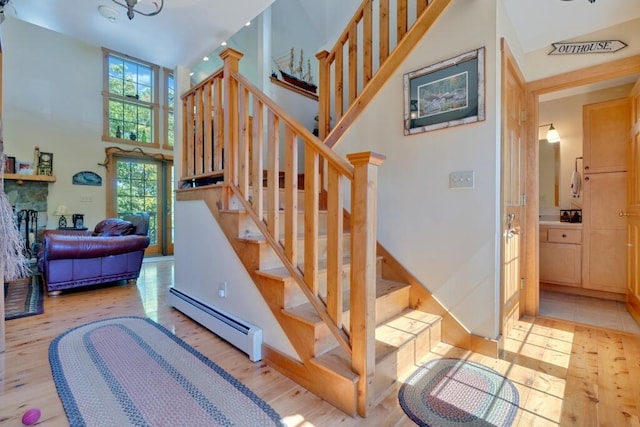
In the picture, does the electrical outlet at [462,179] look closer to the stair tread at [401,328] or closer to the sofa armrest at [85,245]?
the stair tread at [401,328]

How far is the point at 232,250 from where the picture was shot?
7.27 feet

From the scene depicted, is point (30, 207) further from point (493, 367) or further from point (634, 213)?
point (634, 213)

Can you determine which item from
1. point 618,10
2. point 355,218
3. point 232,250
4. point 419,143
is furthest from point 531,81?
point 232,250

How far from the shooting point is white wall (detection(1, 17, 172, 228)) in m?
4.99

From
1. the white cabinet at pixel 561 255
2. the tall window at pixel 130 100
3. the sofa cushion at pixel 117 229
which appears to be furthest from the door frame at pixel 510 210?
the tall window at pixel 130 100

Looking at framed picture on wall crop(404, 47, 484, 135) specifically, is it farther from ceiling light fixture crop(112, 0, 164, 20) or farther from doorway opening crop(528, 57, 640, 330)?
ceiling light fixture crop(112, 0, 164, 20)

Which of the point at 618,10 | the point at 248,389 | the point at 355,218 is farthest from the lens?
the point at 618,10

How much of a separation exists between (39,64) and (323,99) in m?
5.50

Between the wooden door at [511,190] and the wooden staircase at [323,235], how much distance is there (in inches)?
23.2

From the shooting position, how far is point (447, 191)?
2195 millimetres

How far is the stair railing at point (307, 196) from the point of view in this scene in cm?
142

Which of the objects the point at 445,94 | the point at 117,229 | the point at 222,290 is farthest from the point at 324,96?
the point at 117,229

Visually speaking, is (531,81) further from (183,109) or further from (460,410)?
(183,109)

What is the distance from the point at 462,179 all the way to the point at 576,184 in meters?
2.75
